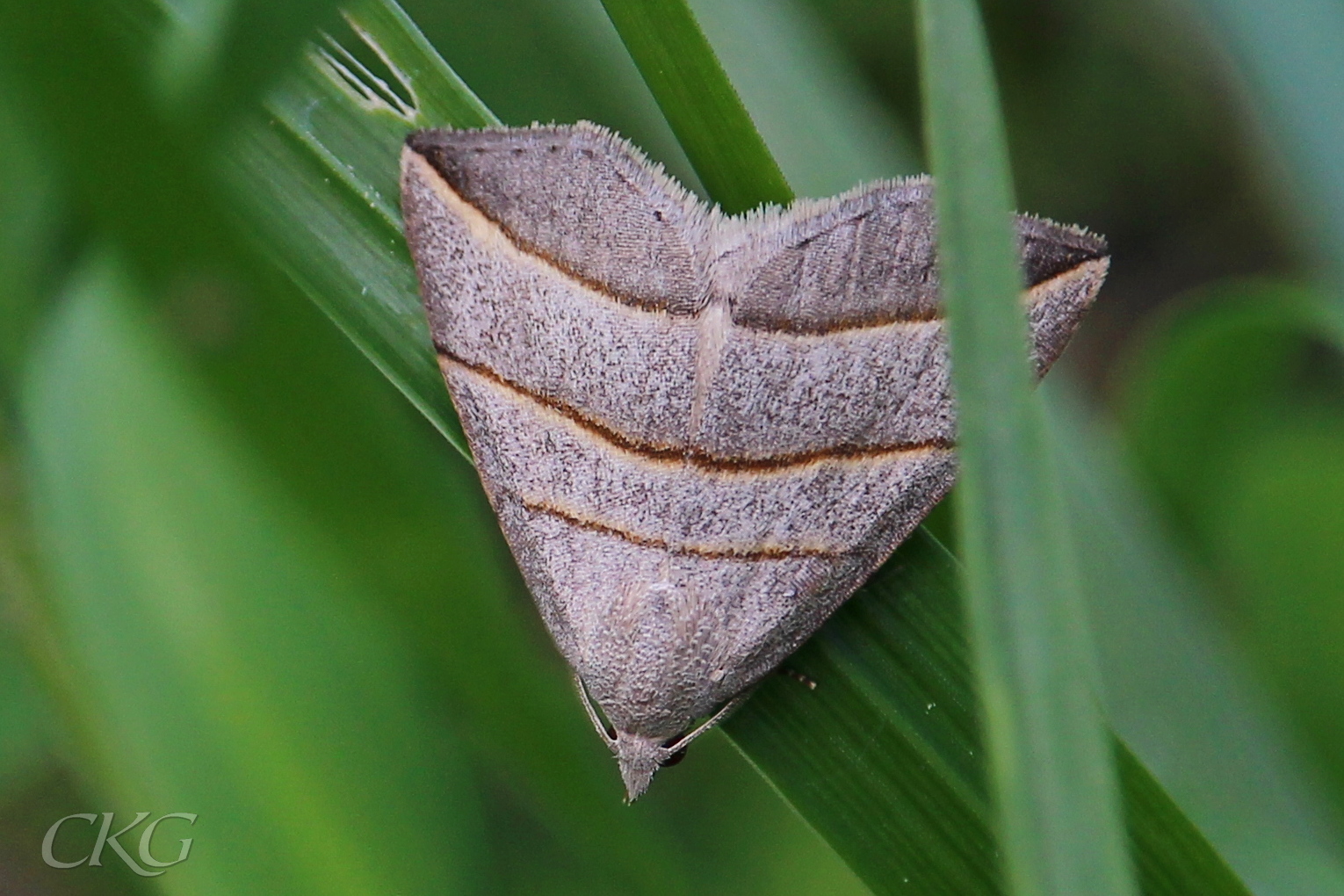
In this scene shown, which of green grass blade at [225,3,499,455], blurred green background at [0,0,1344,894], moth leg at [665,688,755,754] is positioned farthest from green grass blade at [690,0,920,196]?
moth leg at [665,688,755,754]

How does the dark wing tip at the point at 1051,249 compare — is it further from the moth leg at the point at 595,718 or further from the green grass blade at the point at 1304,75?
the green grass blade at the point at 1304,75

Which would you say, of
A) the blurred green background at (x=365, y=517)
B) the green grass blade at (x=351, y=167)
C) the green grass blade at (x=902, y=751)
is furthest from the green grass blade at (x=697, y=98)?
the blurred green background at (x=365, y=517)

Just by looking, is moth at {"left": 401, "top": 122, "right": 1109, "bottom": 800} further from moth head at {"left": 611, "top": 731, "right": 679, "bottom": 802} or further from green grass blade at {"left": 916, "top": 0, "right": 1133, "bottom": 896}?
green grass blade at {"left": 916, "top": 0, "right": 1133, "bottom": 896}

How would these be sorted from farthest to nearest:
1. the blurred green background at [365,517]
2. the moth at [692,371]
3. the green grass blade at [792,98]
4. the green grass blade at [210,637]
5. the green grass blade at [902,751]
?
the green grass blade at [792,98]
the moth at [692,371]
the green grass blade at [902,751]
the green grass blade at [210,637]
the blurred green background at [365,517]

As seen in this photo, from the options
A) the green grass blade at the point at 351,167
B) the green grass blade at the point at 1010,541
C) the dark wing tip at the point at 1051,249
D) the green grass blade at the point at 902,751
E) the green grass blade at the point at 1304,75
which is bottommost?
the green grass blade at the point at 1304,75

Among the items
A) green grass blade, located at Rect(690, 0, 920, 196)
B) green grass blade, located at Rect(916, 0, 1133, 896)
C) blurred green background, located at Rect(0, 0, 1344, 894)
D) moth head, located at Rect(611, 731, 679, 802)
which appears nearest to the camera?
green grass blade, located at Rect(916, 0, 1133, 896)

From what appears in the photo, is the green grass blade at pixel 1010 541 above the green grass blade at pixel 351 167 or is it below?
below
